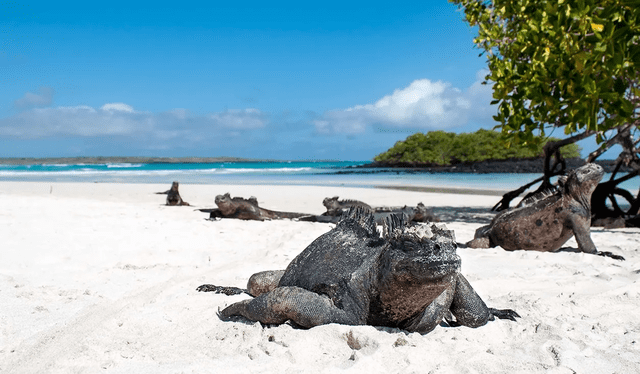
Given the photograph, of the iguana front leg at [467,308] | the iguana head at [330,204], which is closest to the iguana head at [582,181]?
the iguana front leg at [467,308]

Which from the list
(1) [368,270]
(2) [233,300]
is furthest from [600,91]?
(2) [233,300]

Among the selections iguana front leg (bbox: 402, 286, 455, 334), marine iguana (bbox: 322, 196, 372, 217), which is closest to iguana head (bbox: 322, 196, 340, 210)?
marine iguana (bbox: 322, 196, 372, 217)

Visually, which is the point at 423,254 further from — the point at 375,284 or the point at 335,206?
the point at 335,206

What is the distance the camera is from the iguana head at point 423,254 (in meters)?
2.36

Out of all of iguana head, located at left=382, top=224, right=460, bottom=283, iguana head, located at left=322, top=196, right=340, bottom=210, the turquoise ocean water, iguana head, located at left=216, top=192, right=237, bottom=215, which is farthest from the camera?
the turquoise ocean water

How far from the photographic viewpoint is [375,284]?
2.78 meters

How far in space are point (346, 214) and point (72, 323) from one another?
2193 millimetres

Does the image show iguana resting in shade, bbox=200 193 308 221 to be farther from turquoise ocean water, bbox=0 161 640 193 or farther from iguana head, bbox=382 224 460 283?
turquoise ocean water, bbox=0 161 640 193

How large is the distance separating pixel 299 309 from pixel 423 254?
0.96 m

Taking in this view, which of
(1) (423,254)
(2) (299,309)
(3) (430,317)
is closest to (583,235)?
(3) (430,317)

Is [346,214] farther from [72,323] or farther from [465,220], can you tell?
[465,220]

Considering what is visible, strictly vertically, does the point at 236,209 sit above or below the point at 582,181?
below

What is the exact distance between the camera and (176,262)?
5.49m

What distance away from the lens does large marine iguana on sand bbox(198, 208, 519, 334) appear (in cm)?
243
